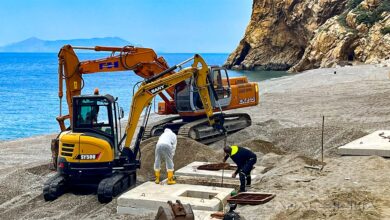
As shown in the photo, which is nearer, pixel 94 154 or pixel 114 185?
pixel 114 185

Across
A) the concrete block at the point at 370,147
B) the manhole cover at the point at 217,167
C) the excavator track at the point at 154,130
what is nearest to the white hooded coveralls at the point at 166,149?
the manhole cover at the point at 217,167

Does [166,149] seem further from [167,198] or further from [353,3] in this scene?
[353,3]

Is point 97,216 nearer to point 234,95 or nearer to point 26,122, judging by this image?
point 234,95

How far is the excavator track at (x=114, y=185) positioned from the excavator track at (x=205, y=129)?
497cm

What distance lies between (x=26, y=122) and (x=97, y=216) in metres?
28.6

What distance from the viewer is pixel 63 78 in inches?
561

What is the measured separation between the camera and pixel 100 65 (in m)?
15.4

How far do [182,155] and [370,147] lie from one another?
4999 millimetres

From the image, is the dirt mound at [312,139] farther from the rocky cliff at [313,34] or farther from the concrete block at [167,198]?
the rocky cliff at [313,34]

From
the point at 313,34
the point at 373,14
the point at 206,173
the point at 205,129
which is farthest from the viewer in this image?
the point at 313,34

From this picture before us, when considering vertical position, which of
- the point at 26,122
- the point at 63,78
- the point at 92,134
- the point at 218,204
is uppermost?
the point at 63,78

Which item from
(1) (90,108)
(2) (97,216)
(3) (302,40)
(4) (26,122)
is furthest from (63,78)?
(3) (302,40)

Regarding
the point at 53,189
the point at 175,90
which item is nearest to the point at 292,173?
the point at 53,189

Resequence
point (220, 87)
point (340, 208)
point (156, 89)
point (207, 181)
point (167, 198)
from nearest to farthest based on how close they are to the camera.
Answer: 1. point (340, 208)
2. point (167, 198)
3. point (207, 181)
4. point (156, 89)
5. point (220, 87)
